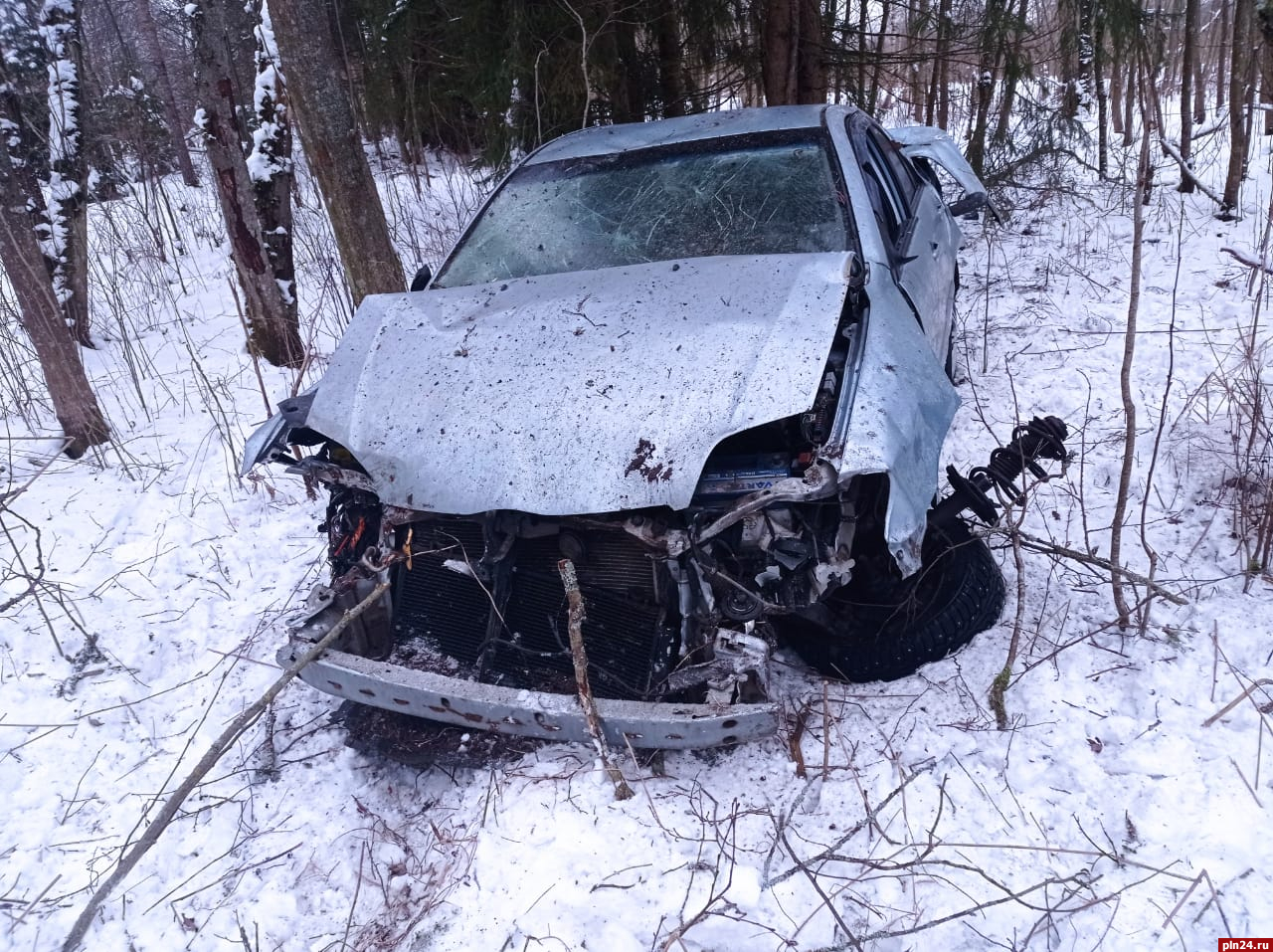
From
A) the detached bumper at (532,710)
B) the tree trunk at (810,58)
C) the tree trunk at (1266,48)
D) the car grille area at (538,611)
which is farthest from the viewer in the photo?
the tree trunk at (810,58)

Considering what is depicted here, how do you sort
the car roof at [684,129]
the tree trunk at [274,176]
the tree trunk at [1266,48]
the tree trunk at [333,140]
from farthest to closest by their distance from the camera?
the tree trunk at [274,176] < the tree trunk at [333,140] < the tree trunk at [1266,48] < the car roof at [684,129]

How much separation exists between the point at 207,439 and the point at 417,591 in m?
3.13

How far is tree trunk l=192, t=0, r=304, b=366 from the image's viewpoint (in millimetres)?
6195

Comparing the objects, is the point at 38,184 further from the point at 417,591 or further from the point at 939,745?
the point at 939,745

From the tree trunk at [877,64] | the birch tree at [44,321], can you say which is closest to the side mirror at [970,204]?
the tree trunk at [877,64]

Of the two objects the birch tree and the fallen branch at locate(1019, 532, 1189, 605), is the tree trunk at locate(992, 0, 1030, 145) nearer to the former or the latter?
the fallen branch at locate(1019, 532, 1189, 605)

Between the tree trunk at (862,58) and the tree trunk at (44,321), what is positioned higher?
the tree trunk at (862,58)

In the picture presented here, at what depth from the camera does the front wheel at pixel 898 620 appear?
114 inches

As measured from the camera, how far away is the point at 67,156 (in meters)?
6.39

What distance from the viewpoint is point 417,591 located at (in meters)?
2.98

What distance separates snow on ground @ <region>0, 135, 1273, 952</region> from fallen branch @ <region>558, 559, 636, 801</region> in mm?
82

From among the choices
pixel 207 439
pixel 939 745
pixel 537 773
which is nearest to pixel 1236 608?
pixel 939 745

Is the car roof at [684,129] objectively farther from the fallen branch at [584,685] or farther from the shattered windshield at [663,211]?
the fallen branch at [584,685]

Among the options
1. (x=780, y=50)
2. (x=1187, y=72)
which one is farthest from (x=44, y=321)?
(x=1187, y=72)
